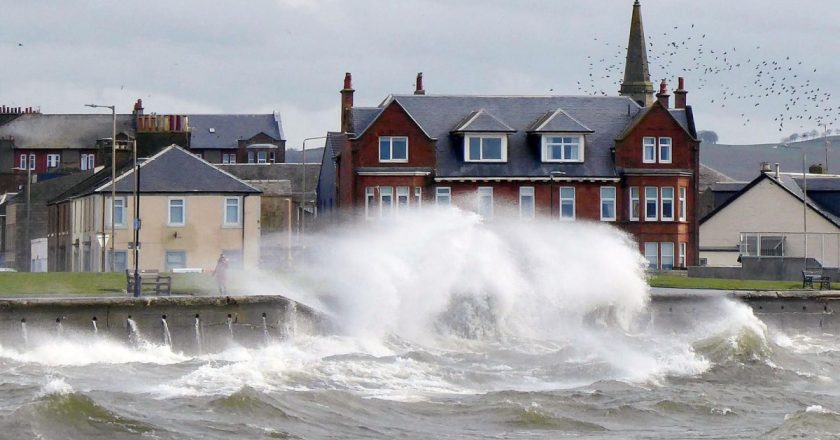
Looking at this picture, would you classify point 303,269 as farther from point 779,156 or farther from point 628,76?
point 779,156

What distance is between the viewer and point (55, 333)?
38.5m

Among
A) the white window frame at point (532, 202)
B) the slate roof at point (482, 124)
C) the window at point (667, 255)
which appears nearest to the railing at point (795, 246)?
the window at point (667, 255)

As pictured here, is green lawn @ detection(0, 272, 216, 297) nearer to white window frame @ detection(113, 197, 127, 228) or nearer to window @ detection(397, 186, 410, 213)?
white window frame @ detection(113, 197, 127, 228)

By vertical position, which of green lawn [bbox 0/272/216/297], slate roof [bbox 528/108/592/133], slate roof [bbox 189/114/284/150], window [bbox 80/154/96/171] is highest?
slate roof [bbox 189/114/284/150]

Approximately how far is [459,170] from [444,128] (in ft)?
8.08

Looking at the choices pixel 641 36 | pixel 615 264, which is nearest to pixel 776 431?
pixel 615 264

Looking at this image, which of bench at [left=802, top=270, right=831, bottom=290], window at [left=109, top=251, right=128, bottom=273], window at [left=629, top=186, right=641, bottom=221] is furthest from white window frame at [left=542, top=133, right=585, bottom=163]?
window at [left=109, top=251, right=128, bottom=273]

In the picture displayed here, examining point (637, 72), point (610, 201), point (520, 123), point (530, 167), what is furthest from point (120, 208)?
point (637, 72)

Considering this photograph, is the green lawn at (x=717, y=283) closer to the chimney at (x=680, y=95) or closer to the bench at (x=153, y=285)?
the chimney at (x=680, y=95)

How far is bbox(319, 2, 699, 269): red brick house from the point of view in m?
71.8

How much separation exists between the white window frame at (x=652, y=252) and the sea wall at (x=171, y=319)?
31703mm

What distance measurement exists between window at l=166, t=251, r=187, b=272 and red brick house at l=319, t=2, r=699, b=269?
7462mm

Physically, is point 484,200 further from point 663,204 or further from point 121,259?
point 121,259

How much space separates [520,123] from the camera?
246 ft
